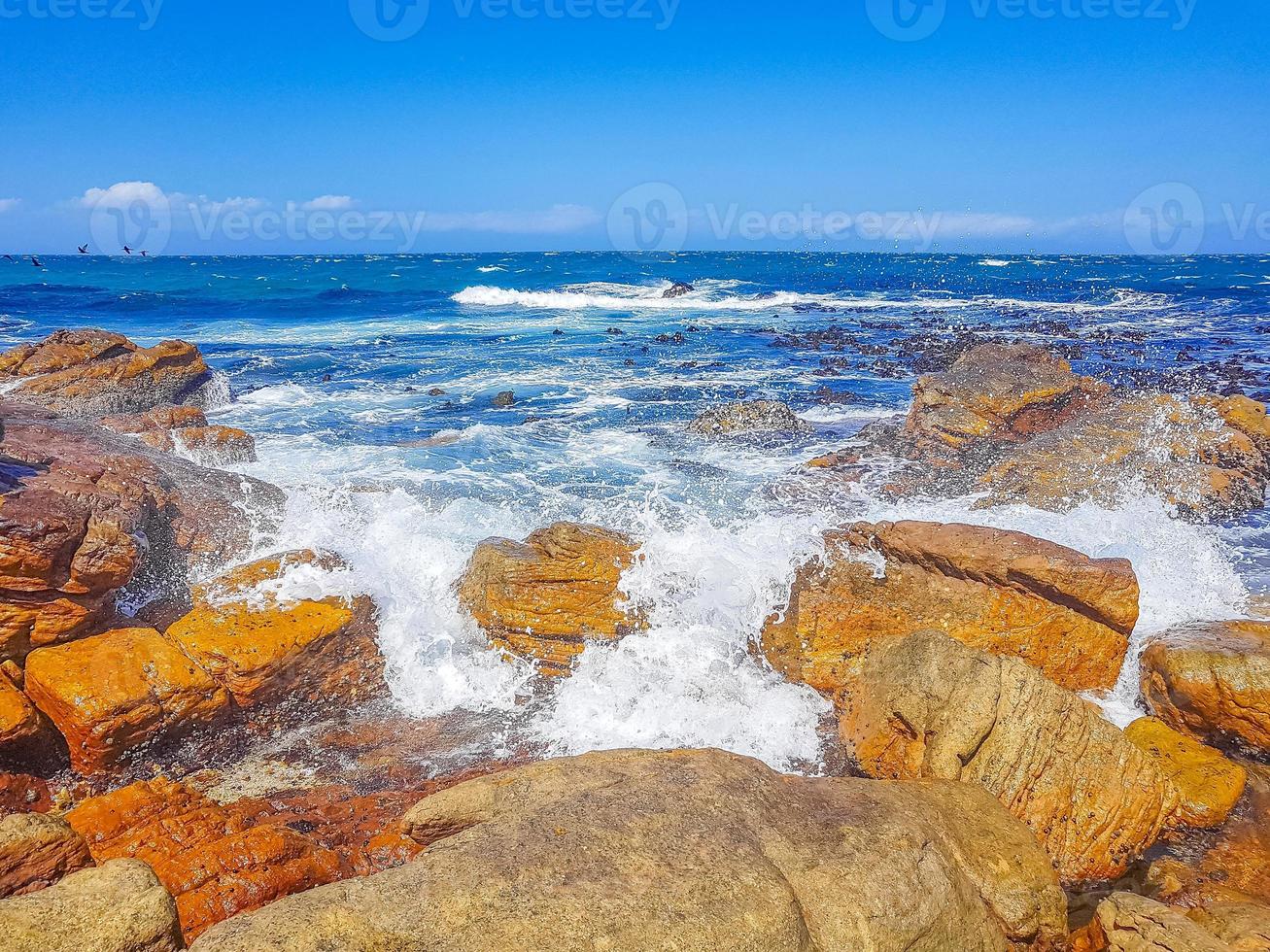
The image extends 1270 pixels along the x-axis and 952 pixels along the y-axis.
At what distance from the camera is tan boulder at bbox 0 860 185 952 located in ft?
9.23

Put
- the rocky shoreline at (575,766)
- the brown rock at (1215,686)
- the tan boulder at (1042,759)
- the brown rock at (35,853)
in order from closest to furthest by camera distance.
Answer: the rocky shoreline at (575,766) < the brown rock at (35,853) < the tan boulder at (1042,759) < the brown rock at (1215,686)

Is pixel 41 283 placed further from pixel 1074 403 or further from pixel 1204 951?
pixel 1204 951

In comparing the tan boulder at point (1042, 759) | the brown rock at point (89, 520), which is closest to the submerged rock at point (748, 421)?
the brown rock at point (89, 520)

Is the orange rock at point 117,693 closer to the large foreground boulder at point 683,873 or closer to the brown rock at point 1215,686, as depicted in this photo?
the large foreground boulder at point 683,873

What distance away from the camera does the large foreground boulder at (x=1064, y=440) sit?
10.1 meters

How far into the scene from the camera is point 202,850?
4.16 m

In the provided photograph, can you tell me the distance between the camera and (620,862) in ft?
10.5

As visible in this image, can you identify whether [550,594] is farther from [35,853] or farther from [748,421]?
[748,421]

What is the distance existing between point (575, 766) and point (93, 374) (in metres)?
14.9

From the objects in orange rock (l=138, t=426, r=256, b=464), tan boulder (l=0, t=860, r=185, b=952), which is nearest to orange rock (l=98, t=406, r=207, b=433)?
orange rock (l=138, t=426, r=256, b=464)

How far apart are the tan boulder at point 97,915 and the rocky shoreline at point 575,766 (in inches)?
0.4

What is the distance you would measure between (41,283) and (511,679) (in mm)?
61823

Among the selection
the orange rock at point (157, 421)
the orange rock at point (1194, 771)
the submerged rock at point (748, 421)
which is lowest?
the orange rock at point (1194, 771)

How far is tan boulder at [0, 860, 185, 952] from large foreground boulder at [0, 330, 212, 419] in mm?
13219
